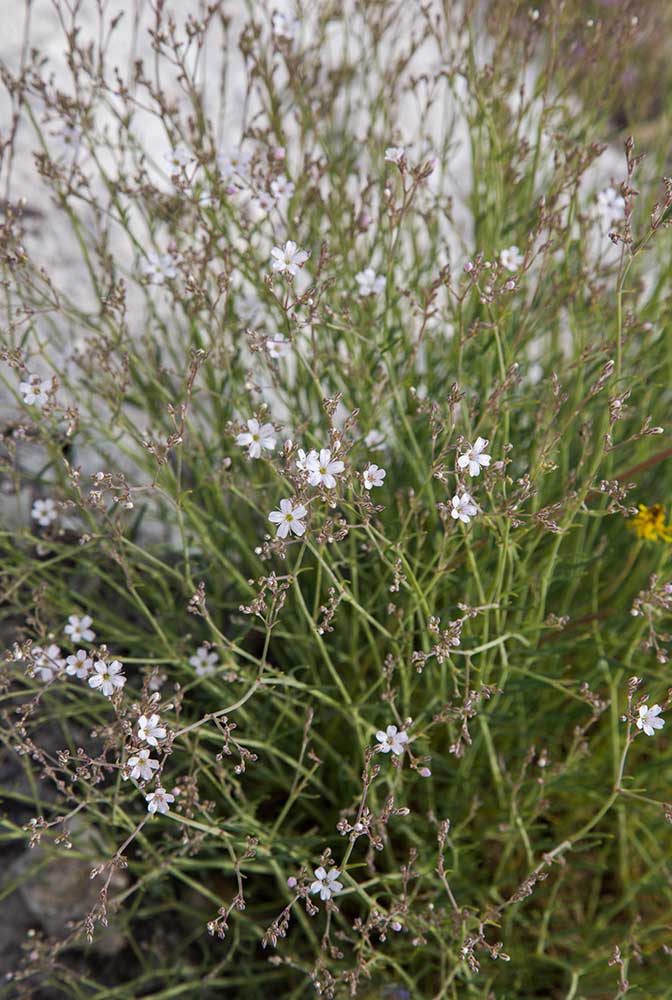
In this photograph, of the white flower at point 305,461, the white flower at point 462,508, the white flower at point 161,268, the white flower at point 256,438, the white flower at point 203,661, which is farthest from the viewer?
the white flower at point 161,268

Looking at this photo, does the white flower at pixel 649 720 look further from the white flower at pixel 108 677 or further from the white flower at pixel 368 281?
the white flower at pixel 368 281

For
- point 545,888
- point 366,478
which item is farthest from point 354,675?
point 366,478

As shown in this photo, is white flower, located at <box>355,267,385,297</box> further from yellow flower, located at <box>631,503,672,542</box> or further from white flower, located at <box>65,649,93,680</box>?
white flower, located at <box>65,649,93,680</box>

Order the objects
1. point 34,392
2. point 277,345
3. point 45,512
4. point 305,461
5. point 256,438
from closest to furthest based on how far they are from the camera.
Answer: point 305,461 → point 256,438 → point 34,392 → point 277,345 → point 45,512

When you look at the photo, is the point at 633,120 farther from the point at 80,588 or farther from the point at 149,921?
the point at 149,921

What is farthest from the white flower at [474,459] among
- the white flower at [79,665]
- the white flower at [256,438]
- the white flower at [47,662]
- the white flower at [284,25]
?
the white flower at [284,25]

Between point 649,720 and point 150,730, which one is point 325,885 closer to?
point 150,730

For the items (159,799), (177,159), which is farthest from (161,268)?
(159,799)
